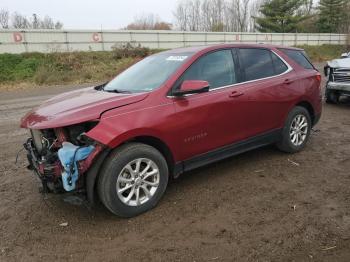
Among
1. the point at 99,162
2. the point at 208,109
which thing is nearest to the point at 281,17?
the point at 208,109

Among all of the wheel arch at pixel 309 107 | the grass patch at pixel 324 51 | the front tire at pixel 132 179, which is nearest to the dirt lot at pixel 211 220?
the front tire at pixel 132 179

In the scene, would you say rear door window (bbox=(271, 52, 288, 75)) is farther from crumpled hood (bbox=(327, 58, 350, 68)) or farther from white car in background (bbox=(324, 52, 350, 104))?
crumpled hood (bbox=(327, 58, 350, 68))

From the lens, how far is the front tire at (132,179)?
3662mm

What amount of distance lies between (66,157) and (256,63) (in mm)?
3074

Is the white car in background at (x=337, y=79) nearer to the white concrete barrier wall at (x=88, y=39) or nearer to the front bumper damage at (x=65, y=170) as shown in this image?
the front bumper damage at (x=65, y=170)

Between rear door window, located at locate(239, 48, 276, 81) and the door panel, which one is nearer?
the door panel

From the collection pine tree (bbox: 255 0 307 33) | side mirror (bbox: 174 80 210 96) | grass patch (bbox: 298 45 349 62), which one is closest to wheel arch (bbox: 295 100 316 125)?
side mirror (bbox: 174 80 210 96)

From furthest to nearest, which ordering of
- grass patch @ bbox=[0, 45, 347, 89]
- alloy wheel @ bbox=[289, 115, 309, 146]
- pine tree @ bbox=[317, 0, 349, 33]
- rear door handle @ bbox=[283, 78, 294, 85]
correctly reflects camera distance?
pine tree @ bbox=[317, 0, 349, 33] < grass patch @ bbox=[0, 45, 347, 89] < alloy wheel @ bbox=[289, 115, 309, 146] < rear door handle @ bbox=[283, 78, 294, 85]

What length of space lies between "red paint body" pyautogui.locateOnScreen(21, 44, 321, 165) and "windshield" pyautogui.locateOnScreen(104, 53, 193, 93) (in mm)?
144

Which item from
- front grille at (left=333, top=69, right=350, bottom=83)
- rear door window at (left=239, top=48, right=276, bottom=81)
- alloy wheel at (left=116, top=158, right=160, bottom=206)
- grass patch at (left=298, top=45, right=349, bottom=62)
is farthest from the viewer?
grass patch at (left=298, top=45, right=349, bottom=62)

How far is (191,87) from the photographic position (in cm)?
407

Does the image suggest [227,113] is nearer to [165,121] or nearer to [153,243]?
[165,121]

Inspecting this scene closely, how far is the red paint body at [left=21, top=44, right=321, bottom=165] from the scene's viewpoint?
146 inches

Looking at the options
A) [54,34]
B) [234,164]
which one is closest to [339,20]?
[54,34]
